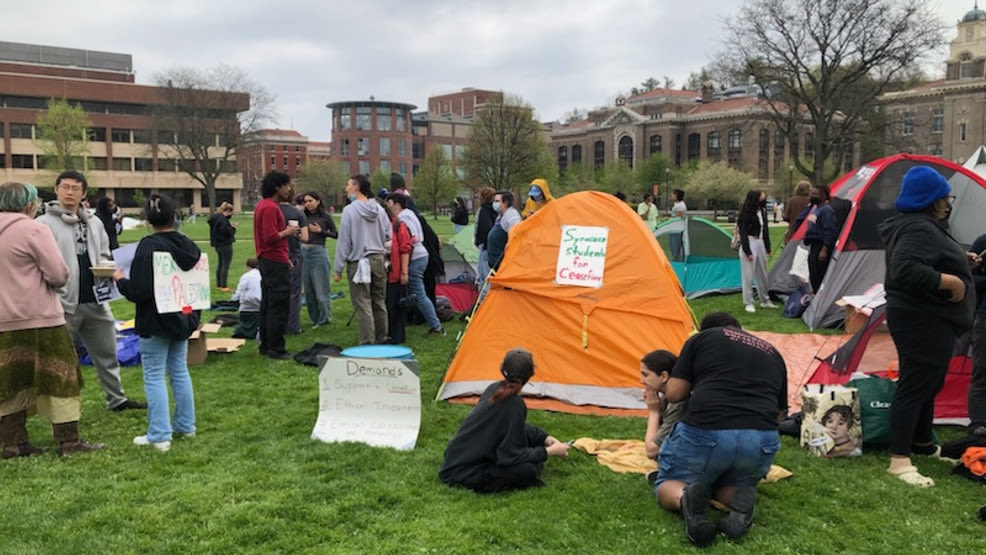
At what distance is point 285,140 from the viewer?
10419 centimetres

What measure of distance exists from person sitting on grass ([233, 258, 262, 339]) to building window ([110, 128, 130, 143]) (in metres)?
68.7

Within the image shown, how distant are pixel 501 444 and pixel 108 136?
74.1m

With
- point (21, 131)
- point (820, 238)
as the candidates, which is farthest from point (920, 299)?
→ point (21, 131)

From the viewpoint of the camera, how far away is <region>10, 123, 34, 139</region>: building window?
62.8 m

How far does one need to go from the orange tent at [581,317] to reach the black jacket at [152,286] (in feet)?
7.36

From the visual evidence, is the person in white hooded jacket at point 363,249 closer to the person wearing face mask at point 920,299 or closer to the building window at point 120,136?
the person wearing face mask at point 920,299

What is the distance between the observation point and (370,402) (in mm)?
5094

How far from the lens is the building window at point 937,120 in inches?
2781

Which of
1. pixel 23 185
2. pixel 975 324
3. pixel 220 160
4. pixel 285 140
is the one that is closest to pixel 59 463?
pixel 23 185

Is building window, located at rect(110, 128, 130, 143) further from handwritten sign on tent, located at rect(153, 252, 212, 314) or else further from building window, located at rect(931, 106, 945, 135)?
building window, located at rect(931, 106, 945, 135)

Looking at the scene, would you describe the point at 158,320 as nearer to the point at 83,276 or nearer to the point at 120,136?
the point at 83,276

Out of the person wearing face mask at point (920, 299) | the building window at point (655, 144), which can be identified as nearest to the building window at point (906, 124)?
the building window at point (655, 144)

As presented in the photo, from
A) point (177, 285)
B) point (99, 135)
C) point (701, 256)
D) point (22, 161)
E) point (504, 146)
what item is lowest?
point (701, 256)

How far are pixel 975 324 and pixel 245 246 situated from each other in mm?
Answer: 22722
